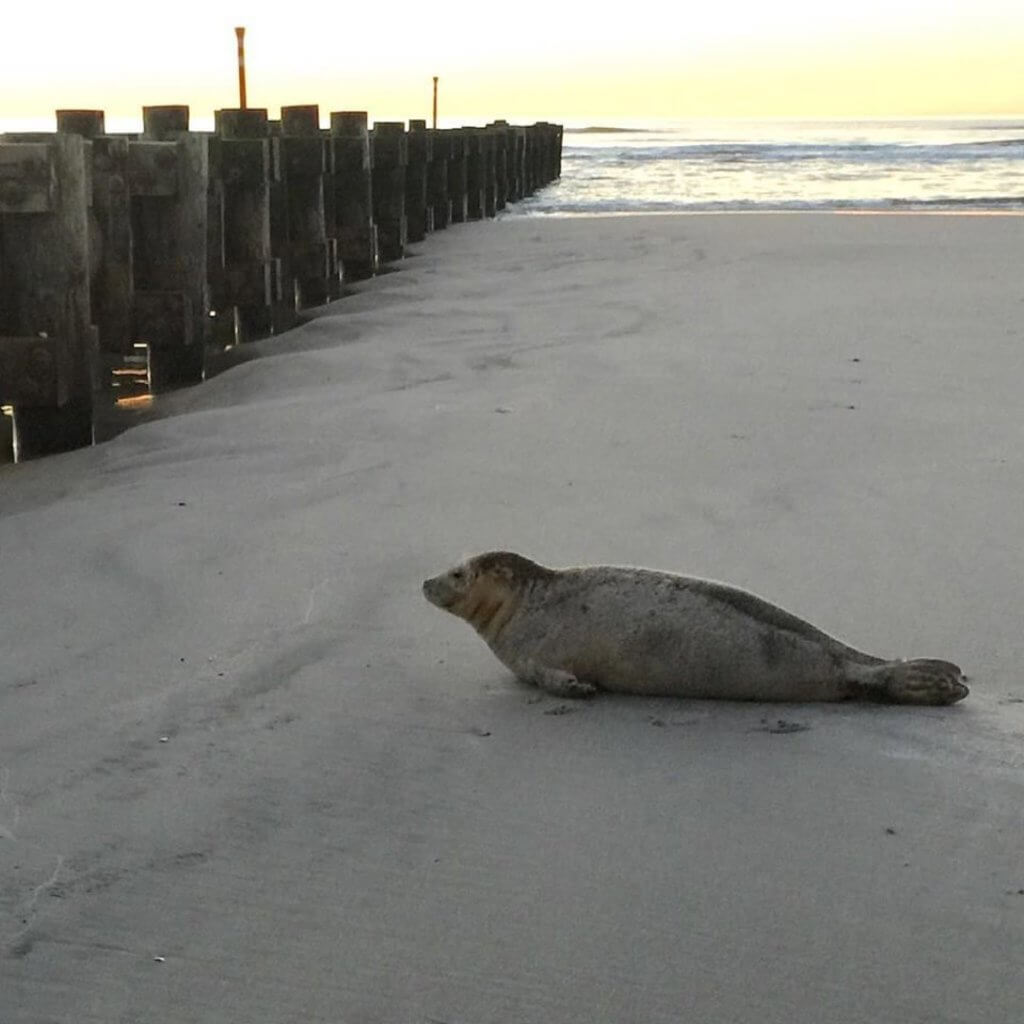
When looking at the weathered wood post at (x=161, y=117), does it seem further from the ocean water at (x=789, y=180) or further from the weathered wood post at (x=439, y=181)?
the ocean water at (x=789, y=180)

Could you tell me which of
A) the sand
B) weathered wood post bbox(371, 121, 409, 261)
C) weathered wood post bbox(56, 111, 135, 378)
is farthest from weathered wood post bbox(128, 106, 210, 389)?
weathered wood post bbox(371, 121, 409, 261)

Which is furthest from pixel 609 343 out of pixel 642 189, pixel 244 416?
pixel 642 189

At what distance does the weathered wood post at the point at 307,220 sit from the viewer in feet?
37.1

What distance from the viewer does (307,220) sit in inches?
460

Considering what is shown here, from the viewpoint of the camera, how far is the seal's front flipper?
3.37 m

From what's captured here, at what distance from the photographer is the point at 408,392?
22.6 ft

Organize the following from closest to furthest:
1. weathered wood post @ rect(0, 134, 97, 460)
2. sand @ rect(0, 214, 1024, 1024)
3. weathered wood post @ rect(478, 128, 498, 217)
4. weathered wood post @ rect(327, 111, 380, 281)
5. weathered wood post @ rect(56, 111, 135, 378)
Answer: sand @ rect(0, 214, 1024, 1024)
weathered wood post @ rect(0, 134, 97, 460)
weathered wood post @ rect(56, 111, 135, 378)
weathered wood post @ rect(327, 111, 380, 281)
weathered wood post @ rect(478, 128, 498, 217)

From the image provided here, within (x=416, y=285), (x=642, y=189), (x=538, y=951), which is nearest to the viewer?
(x=538, y=951)

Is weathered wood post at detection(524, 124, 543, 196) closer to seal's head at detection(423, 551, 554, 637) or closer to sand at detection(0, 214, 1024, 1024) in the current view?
sand at detection(0, 214, 1024, 1024)

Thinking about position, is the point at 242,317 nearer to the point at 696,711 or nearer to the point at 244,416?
the point at 244,416

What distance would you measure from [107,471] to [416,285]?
6426 millimetres

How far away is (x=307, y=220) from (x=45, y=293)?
5.48 m

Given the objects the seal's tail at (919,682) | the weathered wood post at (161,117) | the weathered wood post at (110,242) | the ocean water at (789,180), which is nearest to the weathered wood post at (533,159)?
the ocean water at (789,180)

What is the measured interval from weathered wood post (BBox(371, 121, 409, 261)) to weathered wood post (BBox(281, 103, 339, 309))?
10.9ft
